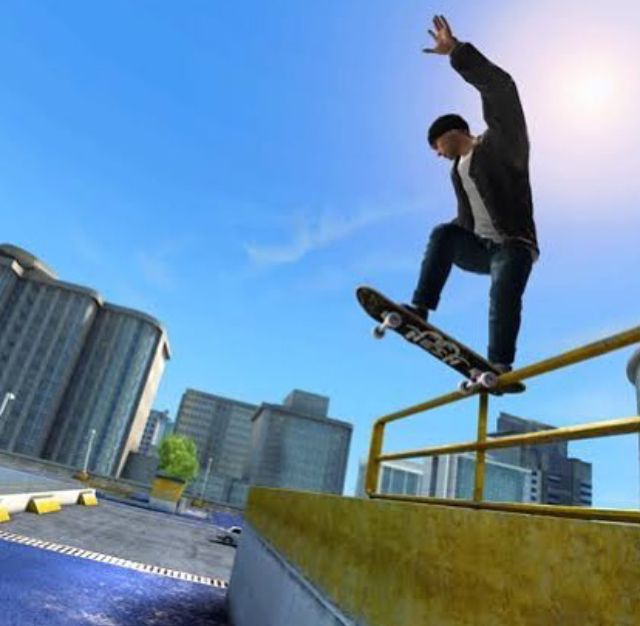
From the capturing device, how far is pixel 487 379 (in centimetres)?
364

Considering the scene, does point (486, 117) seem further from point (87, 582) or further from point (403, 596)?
point (87, 582)

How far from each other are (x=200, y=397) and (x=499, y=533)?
654 ft

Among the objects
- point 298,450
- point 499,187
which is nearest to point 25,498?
point 499,187

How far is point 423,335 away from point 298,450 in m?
157

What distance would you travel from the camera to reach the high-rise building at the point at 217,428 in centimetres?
18550

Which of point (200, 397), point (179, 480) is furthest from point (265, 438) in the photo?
point (179, 480)

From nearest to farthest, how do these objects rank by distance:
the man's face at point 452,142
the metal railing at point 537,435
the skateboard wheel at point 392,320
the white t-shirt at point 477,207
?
the metal railing at point 537,435 < the white t-shirt at point 477,207 < the skateboard wheel at point 392,320 < the man's face at point 452,142

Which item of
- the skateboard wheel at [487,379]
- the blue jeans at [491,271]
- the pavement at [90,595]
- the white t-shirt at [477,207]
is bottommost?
the pavement at [90,595]

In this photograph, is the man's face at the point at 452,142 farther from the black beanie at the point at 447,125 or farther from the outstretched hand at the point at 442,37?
the outstretched hand at the point at 442,37

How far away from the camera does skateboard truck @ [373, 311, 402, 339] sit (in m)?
4.23

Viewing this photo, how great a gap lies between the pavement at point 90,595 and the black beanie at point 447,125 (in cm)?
668

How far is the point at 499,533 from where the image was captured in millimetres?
2000

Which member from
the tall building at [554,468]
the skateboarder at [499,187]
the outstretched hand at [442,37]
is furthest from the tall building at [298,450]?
the outstretched hand at [442,37]

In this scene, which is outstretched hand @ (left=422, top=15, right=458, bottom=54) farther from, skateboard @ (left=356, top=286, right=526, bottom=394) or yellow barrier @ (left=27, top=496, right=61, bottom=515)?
yellow barrier @ (left=27, top=496, right=61, bottom=515)
